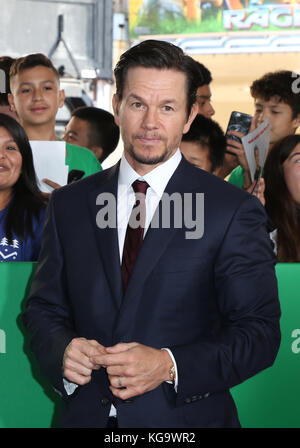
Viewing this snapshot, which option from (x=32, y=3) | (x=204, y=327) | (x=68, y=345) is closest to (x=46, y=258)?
(x=68, y=345)

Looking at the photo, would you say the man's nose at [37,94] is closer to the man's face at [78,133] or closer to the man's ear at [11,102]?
the man's ear at [11,102]

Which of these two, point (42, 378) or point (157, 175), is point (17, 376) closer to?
point (42, 378)

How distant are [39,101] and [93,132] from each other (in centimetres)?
100

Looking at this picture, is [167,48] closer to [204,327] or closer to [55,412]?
[204,327]

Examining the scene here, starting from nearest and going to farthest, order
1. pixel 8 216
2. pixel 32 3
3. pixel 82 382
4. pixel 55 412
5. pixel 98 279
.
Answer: pixel 82 382 → pixel 98 279 → pixel 55 412 → pixel 8 216 → pixel 32 3

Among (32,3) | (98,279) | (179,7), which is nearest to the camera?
(98,279)

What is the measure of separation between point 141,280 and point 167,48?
0.53 meters

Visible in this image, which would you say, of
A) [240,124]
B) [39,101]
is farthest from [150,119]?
[39,101]

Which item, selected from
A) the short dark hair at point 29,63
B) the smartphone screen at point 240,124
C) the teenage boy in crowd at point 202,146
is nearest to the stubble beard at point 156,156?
the teenage boy in crowd at point 202,146

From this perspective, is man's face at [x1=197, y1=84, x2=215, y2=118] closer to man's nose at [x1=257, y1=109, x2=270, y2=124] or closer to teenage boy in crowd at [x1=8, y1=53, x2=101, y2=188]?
man's nose at [x1=257, y1=109, x2=270, y2=124]

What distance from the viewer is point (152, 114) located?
147 cm

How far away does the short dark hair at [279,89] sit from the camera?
3188mm

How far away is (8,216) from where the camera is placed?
2326 millimetres

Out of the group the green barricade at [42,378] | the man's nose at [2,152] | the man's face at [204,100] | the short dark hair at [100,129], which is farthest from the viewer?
the short dark hair at [100,129]
